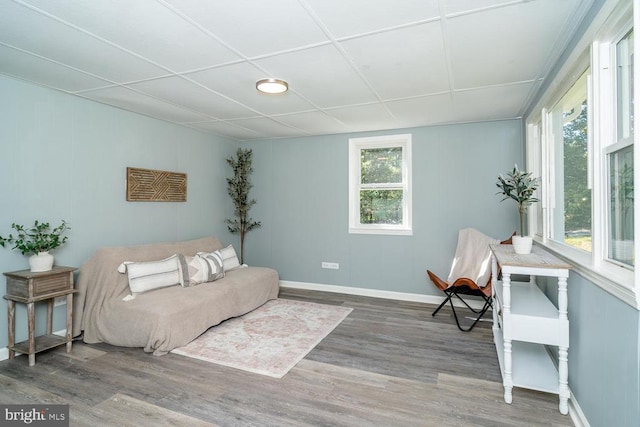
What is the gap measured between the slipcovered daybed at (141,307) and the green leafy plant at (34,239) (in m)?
0.41

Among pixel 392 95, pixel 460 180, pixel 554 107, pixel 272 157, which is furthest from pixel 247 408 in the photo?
pixel 272 157

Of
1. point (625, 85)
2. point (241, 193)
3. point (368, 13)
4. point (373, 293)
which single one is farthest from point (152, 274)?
point (625, 85)

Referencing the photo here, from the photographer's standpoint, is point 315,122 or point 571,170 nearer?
point 571,170

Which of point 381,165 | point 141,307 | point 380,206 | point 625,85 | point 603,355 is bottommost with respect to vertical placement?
point 141,307

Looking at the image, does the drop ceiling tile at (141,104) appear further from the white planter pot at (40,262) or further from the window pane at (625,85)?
the window pane at (625,85)

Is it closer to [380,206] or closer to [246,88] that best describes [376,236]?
[380,206]

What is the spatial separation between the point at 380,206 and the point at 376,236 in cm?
44

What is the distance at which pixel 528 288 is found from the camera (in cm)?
292

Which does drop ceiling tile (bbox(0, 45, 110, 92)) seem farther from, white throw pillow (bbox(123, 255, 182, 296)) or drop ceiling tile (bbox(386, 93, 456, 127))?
drop ceiling tile (bbox(386, 93, 456, 127))

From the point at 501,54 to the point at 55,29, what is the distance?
2.97 m

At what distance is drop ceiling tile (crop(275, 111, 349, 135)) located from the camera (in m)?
3.97

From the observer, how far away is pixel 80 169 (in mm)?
3316

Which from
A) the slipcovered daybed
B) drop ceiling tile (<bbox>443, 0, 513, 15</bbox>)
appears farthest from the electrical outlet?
drop ceiling tile (<bbox>443, 0, 513, 15</bbox>)

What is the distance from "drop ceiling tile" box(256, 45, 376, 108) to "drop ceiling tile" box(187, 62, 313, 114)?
14 centimetres
